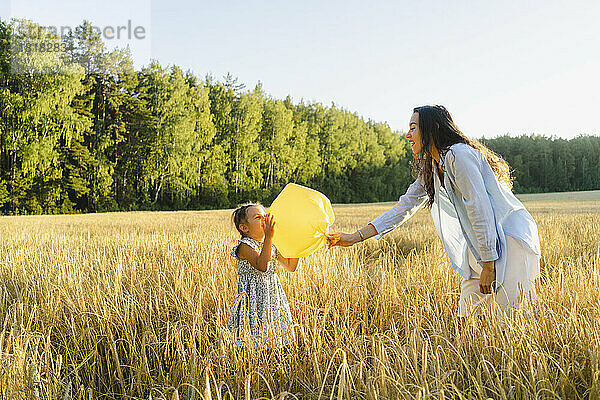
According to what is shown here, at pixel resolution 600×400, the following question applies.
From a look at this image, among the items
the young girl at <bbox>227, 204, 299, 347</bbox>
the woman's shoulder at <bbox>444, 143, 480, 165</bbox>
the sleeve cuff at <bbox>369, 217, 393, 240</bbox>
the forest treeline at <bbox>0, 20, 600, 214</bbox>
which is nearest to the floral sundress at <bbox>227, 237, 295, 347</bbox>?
the young girl at <bbox>227, 204, 299, 347</bbox>

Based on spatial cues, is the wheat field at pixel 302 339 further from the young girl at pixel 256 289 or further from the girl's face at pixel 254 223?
the girl's face at pixel 254 223

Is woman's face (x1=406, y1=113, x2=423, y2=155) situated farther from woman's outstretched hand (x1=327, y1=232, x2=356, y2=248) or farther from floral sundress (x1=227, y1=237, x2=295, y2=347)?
floral sundress (x1=227, y1=237, x2=295, y2=347)

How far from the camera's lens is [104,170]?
27.3m

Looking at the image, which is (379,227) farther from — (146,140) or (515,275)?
(146,140)

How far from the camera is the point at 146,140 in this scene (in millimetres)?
30219

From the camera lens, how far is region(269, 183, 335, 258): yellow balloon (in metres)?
2.48

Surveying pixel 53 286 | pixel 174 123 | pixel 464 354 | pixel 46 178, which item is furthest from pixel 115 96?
pixel 464 354

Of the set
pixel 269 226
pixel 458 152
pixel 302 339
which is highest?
pixel 458 152

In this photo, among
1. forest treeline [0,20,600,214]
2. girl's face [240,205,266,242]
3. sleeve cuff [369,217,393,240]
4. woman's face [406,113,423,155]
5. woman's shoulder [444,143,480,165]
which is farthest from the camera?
forest treeline [0,20,600,214]

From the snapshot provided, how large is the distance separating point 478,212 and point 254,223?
1.29 metres

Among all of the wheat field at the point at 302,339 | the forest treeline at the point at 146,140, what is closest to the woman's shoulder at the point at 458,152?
the wheat field at the point at 302,339

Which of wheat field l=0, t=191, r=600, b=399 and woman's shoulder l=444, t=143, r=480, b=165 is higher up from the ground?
woman's shoulder l=444, t=143, r=480, b=165

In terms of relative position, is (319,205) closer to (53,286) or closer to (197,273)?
(197,273)

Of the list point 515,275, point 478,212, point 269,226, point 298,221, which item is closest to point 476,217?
point 478,212
